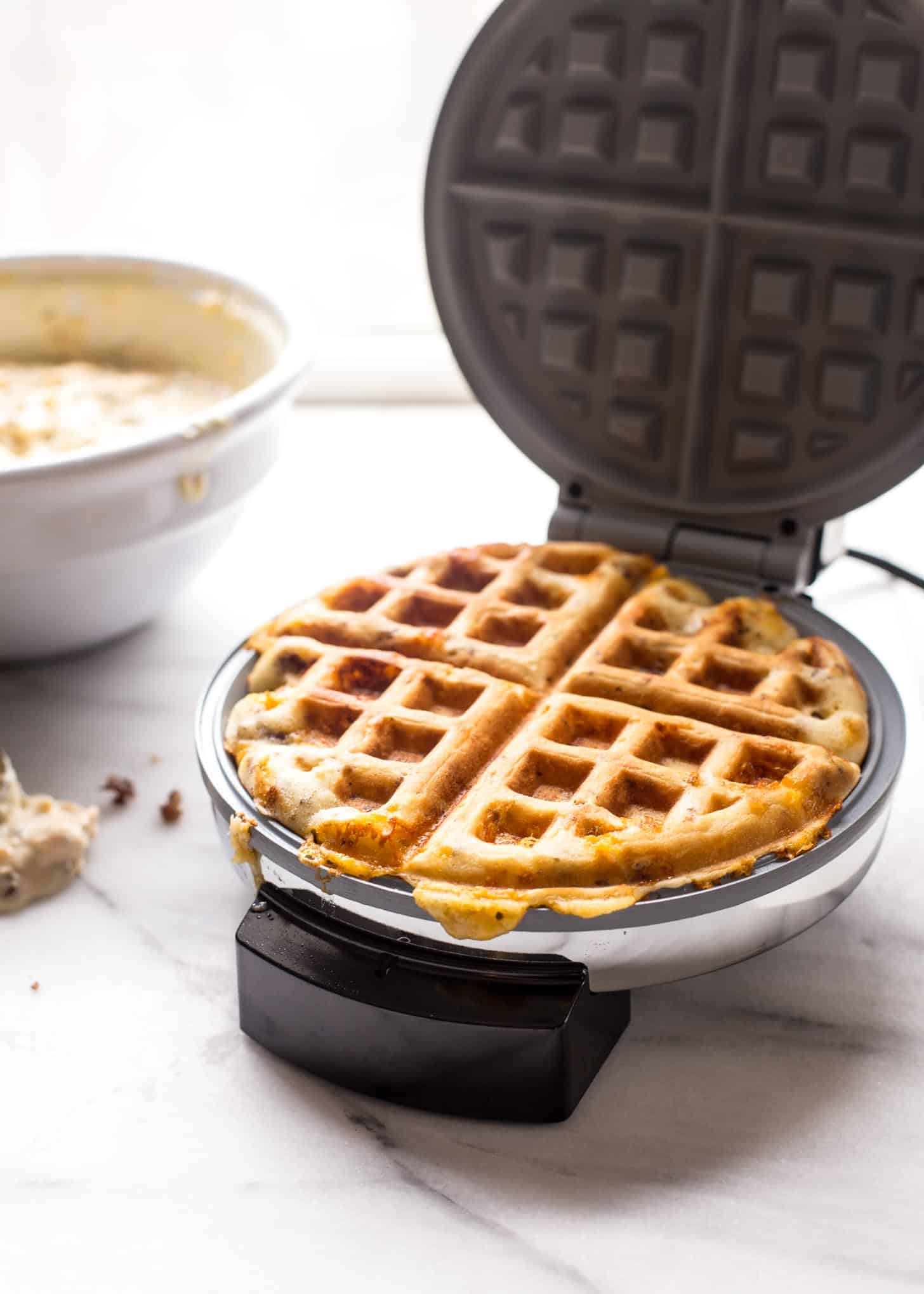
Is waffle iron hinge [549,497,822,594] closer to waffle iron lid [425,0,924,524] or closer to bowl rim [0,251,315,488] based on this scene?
waffle iron lid [425,0,924,524]

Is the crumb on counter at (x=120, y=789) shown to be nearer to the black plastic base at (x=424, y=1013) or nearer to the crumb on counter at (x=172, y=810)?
the crumb on counter at (x=172, y=810)

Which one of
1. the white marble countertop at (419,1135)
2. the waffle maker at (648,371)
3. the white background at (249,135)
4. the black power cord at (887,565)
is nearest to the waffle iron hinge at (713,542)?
the waffle maker at (648,371)

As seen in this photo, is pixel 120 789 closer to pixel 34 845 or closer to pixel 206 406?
pixel 34 845

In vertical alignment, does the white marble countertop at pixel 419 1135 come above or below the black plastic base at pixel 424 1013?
below

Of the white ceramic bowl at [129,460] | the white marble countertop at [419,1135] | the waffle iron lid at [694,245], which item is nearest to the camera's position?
the white marble countertop at [419,1135]

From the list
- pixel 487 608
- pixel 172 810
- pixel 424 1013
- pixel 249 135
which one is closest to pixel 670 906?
pixel 424 1013

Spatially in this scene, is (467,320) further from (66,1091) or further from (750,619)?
(66,1091)
